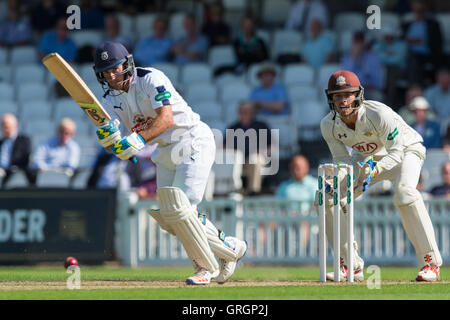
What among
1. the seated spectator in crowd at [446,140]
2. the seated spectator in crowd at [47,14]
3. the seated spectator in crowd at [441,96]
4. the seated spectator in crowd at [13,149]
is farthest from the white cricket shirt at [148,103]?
the seated spectator in crowd at [47,14]

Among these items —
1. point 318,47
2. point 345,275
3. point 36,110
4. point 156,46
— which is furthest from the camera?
point 156,46

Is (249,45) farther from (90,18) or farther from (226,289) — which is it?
(226,289)

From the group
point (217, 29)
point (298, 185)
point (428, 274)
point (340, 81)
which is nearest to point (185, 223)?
point (340, 81)

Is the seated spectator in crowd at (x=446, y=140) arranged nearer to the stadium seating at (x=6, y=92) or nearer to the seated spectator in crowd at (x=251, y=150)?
the seated spectator in crowd at (x=251, y=150)

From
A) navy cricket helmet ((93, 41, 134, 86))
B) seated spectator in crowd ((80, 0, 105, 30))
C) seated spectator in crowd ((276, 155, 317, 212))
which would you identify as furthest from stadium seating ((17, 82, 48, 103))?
navy cricket helmet ((93, 41, 134, 86))

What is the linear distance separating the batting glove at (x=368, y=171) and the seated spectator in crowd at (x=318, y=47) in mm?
6050

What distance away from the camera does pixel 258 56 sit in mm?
12578

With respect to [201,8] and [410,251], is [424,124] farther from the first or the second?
[201,8]

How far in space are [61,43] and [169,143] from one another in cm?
708

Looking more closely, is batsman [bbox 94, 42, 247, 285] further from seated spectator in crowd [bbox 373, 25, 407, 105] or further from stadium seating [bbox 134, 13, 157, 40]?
stadium seating [bbox 134, 13, 157, 40]

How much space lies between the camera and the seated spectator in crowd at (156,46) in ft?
43.1

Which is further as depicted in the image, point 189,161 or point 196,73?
point 196,73

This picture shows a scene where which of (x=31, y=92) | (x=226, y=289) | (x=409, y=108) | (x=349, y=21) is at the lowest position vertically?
(x=226, y=289)

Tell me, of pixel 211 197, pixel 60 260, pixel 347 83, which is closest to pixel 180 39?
pixel 211 197
